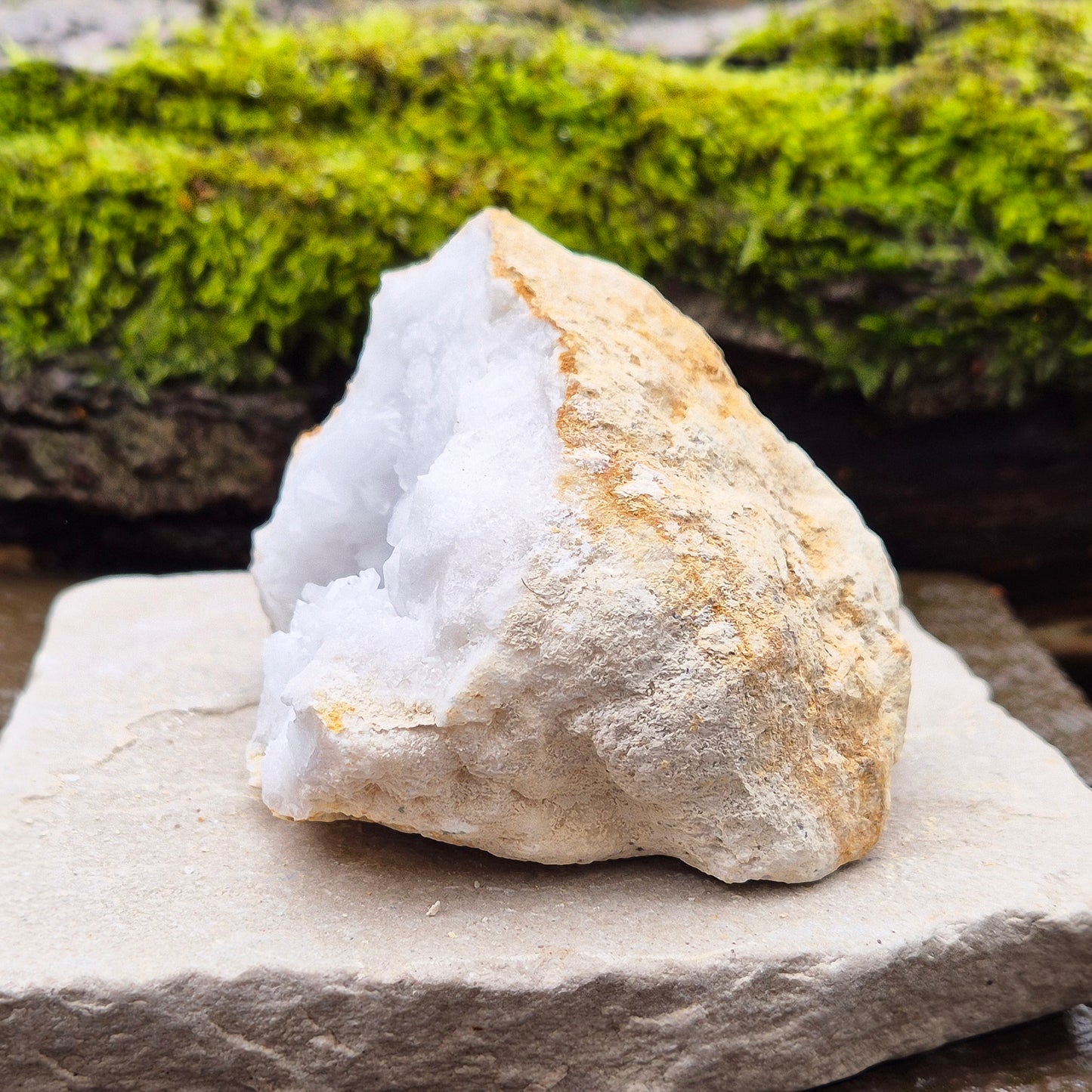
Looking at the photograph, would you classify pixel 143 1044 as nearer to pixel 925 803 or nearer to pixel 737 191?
pixel 925 803

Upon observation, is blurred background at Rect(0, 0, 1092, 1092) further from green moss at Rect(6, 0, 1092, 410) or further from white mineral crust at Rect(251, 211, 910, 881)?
white mineral crust at Rect(251, 211, 910, 881)

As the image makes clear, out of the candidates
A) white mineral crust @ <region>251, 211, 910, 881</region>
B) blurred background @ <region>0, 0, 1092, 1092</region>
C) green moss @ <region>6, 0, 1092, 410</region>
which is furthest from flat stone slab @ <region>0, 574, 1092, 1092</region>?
green moss @ <region>6, 0, 1092, 410</region>

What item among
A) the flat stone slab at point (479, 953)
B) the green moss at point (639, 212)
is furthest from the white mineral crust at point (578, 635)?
the green moss at point (639, 212)

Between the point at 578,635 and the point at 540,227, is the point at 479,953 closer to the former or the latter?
the point at 578,635

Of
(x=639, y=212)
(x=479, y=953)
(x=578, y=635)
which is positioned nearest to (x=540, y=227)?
(x=639, y=212)

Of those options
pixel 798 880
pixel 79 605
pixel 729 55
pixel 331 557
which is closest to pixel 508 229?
pixel 331 557

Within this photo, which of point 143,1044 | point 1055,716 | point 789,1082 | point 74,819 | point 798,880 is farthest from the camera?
point 1055,716
